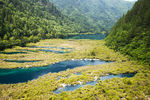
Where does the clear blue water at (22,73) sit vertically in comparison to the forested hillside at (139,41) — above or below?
below

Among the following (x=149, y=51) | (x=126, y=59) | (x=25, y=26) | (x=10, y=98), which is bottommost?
(x=10, y=98)

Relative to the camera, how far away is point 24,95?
3123 centimetres

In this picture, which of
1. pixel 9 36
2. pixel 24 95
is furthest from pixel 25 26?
pixel 24 95

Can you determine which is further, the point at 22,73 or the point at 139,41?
the point at 139,41

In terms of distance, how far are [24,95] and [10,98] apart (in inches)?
140

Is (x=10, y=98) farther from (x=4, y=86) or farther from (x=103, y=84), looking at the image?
(x=103, y=84)

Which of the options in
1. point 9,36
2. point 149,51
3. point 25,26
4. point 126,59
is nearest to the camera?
point 149,51

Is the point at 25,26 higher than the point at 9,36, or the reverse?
the point at 25,26

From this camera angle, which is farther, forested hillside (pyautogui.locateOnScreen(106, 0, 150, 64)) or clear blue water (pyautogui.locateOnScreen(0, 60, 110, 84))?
forested hillside (pyautogui.locateOnScreen(106, 0, 150, 64))

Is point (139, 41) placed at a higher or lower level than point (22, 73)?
higher

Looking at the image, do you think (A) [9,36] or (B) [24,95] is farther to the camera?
(A) [9,36]

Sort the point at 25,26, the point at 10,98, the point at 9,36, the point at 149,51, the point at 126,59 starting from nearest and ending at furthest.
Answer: the point at 10,98
the point at 149,51
the point at 126,59
the point at 9,36
the point at 25,26

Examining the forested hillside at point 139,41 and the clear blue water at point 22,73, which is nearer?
the clear blue water at point 22,73

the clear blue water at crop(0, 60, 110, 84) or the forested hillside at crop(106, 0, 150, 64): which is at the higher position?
the forested hillside at crop(106, 0, 150, 64)
